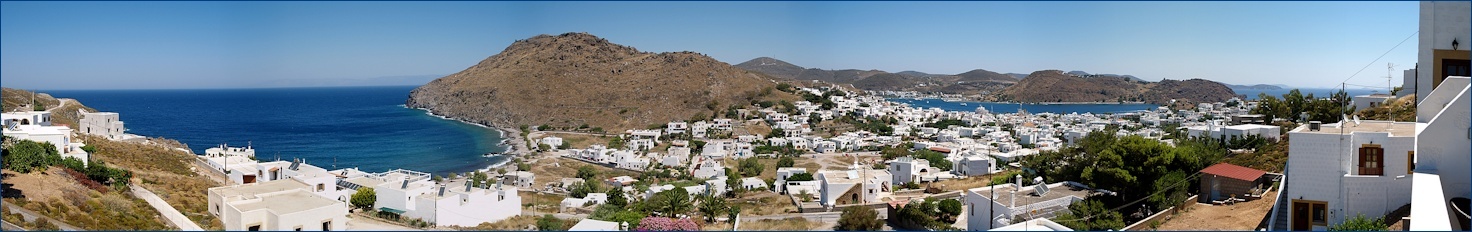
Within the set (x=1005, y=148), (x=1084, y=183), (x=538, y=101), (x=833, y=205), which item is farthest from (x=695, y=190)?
(x=538, y=101)

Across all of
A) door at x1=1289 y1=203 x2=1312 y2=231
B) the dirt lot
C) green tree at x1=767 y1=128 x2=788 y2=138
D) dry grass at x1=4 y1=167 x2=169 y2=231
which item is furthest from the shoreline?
door at x1=1289 y1=203 x2=1312 y2=231

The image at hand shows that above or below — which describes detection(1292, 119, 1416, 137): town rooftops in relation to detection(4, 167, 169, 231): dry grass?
above

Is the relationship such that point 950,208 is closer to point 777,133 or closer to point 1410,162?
point 1410,162

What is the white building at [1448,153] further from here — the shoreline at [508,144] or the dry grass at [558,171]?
the shoreline at [508,144]

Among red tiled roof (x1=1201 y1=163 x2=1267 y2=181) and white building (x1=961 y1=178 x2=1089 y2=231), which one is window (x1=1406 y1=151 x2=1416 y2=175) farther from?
white building (x1=961 y1=178 x2=1089 y2=231)

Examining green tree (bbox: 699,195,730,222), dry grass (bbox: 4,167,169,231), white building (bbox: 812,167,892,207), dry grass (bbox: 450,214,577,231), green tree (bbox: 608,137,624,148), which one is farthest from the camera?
green tree (bbox: 608,137,624,148)

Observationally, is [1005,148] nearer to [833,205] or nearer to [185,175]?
[833,205]
